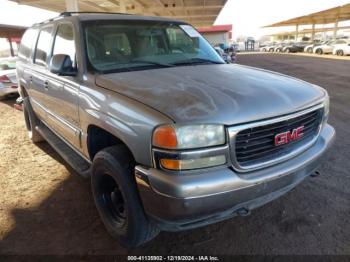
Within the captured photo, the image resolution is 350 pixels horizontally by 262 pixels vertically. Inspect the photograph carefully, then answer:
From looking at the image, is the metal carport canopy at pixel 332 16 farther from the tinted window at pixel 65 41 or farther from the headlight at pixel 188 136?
the headlight at pixel 188 136

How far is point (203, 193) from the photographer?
1951mm

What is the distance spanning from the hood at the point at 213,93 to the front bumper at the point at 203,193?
1.22 ft

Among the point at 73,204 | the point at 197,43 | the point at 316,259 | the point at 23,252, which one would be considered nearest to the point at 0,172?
the point at 73,204

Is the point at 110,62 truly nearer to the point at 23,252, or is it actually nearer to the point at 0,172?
the point at 23,252

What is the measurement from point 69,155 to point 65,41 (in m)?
1.30

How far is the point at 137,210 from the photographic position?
230cm

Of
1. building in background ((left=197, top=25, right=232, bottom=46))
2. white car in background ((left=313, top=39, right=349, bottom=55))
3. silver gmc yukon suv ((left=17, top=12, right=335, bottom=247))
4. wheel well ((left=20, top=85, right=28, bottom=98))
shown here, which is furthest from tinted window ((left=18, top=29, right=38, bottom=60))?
building in background ((left=197, top=25, right=232, bottom=46))

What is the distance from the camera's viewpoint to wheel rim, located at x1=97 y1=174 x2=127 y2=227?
2703mm

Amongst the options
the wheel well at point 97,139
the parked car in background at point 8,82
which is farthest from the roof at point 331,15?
the wheel well at point 97,139

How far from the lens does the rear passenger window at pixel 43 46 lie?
3.99 m

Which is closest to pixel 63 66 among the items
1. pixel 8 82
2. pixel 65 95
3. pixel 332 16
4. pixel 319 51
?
pixel 65 95

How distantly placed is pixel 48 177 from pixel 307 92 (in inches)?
130

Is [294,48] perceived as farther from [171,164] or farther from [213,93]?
[171,164]

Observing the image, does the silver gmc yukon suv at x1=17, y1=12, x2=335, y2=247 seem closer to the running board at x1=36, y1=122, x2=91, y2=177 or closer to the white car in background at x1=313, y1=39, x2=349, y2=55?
the running board at x1=36, y1=122, x2=91, y2=177
